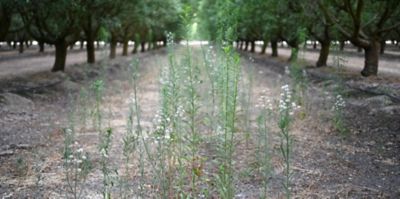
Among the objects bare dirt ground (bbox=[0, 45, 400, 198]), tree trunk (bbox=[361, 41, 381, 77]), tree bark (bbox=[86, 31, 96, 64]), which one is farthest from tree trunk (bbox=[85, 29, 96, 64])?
tree trunk (bbox=[361, 41, 381, 77])

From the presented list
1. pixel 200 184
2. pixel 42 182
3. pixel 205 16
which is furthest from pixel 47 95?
pixel 205 16

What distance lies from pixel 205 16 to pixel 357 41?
70.2 feet

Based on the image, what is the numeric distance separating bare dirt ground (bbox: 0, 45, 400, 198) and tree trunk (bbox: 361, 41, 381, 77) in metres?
1.76

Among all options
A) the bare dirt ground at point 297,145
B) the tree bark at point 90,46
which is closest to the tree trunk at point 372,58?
the bare dirt ground at point 297,145

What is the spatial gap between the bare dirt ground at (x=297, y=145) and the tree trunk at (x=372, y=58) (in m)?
1.76

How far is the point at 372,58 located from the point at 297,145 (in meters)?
10.7

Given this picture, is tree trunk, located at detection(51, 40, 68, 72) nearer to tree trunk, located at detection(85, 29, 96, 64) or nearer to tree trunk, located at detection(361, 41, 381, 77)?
tree trunk, located at detection(85, 29, 96, 64)

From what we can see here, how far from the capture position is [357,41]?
683 inches

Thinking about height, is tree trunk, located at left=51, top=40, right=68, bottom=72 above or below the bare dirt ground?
above

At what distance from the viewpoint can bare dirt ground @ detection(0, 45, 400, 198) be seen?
243 inches

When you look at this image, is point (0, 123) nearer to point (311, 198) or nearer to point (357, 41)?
point (311, 198)

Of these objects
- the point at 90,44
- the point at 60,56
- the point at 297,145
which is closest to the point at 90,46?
the point at 90,44

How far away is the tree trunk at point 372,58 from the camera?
17.8 m

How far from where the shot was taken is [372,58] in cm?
1795
